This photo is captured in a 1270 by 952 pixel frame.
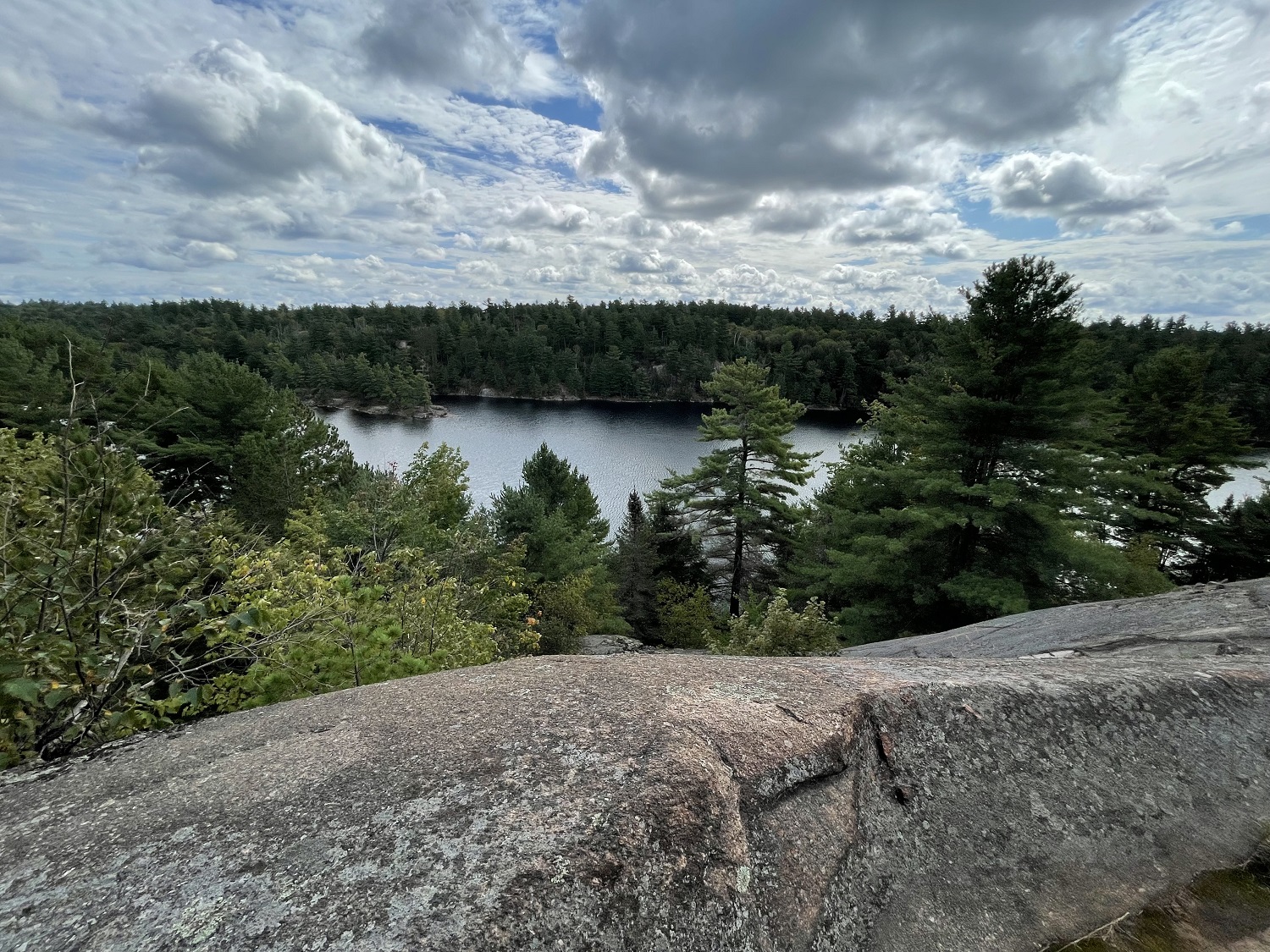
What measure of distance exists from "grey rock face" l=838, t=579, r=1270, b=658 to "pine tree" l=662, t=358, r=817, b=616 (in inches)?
555

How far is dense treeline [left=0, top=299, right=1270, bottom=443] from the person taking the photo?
289 ft

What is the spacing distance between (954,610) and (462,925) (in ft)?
51.7

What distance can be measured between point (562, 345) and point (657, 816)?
120468 mm

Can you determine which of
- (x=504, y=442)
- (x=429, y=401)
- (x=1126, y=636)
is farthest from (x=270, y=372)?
(x=1126, y=636)

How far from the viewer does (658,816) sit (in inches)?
89.4

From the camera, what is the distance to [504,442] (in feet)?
205


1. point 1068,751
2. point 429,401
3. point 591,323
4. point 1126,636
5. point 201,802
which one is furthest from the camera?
point 591,323

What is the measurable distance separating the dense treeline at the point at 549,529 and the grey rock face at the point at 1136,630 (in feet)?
8.01

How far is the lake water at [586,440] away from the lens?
46594 mm

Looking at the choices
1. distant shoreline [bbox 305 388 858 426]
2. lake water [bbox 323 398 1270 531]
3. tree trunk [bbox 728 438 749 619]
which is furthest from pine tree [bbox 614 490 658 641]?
distant shoreline [bbox 305 388 858 426]

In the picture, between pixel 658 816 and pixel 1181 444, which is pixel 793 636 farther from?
pixel 1181 444

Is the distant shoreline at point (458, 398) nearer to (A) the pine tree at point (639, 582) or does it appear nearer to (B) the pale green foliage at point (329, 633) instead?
(A) the pine tree at point (639, 582)

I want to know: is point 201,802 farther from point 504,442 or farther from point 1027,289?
point 504,442

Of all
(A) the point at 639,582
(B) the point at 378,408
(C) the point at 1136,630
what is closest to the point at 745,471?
(A) the point at 639,582
